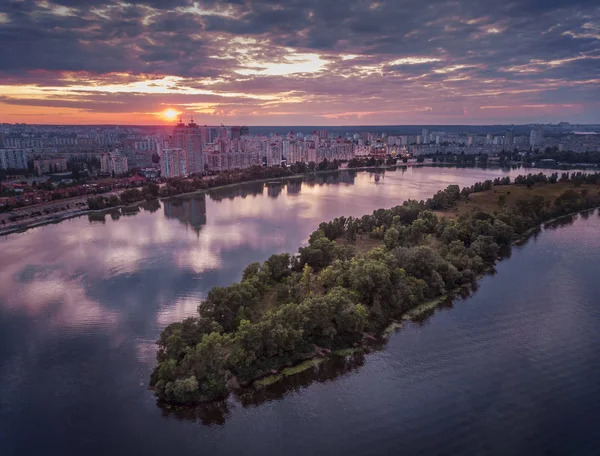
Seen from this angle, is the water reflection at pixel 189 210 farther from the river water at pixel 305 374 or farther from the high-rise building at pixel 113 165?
the high-rise building at pixel 113 165

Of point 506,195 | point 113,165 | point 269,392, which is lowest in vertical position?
point 269,392

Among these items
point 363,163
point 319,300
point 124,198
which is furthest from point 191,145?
point 319,300

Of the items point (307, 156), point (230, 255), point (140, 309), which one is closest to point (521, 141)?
point (307, 156)

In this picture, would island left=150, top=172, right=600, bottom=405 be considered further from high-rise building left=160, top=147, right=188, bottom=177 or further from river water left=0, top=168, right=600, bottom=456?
high-rise building left=160, top=147, right=188, bottom=177

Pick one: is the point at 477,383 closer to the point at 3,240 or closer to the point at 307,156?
the point at 3,240

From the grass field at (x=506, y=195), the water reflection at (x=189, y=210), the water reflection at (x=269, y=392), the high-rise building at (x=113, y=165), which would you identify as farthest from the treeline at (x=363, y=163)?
the water reflection at (x=269, y=392)

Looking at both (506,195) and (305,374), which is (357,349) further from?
(506,195)
